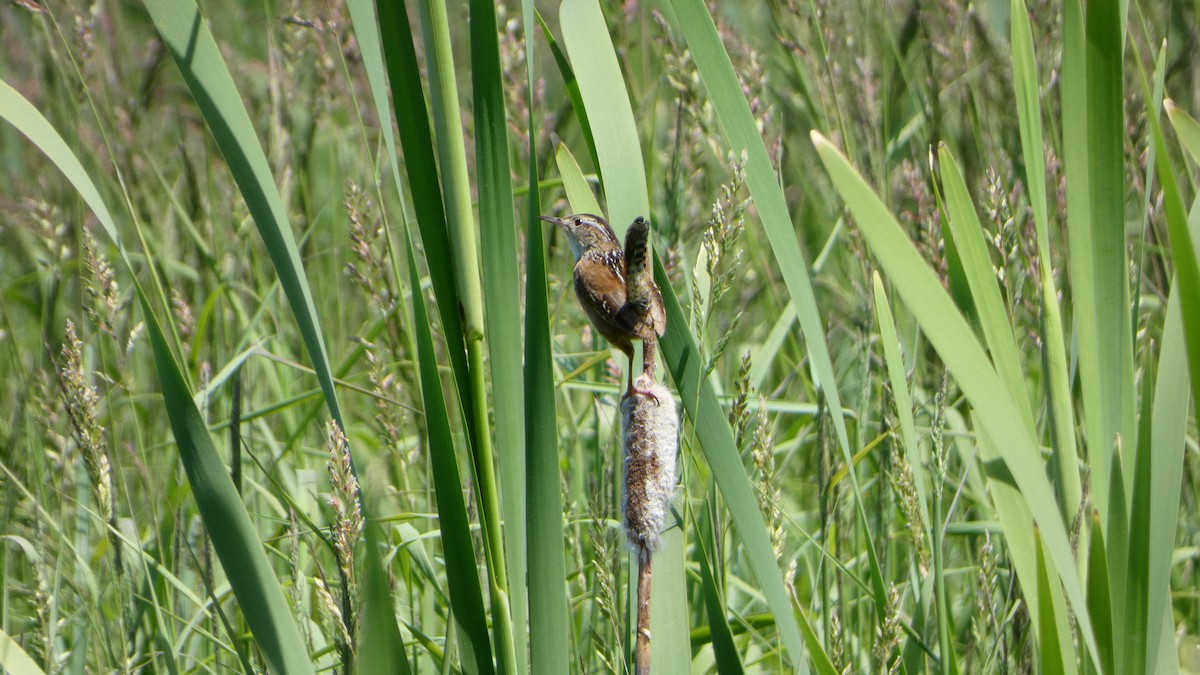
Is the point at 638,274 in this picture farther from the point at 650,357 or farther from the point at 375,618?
the point at 375,618

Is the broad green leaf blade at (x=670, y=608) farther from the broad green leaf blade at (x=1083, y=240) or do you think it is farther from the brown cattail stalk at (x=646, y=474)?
the broad green leaf blade at (x=1083, y=240)

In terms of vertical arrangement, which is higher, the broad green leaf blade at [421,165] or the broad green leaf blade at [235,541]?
the broad green leaf blade at [421,165]

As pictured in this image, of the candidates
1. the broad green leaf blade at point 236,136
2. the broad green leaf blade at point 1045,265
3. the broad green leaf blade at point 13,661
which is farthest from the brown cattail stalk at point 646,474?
the broad green leaf blade at point 13,661

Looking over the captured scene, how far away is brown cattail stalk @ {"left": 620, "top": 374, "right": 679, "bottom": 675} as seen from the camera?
1.11 metres

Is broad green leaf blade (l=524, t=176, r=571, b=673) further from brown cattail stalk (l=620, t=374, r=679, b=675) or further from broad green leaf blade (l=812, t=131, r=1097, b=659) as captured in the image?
broad green leaf blade (l=812, t=131, r=1097, b=659)

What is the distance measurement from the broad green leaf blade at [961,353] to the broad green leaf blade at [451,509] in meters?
0.45

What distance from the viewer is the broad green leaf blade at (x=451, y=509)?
1.05 metres

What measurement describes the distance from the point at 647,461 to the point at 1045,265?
518 millimetres

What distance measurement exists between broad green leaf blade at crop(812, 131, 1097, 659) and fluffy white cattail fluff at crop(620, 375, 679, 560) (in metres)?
0.30

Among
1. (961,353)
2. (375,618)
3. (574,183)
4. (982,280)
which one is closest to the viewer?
(375,618)

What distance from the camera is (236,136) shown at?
3.49 feet

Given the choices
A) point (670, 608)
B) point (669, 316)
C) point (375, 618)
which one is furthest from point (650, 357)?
point (375, 618)

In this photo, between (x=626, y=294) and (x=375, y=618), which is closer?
(x=375, y=618)

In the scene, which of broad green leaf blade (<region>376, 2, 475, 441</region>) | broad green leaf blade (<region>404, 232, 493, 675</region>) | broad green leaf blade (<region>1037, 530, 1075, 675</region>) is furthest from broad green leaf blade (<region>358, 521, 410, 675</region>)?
broad green leaf blade (<region>1037, 530, 1075, 675</region>)
